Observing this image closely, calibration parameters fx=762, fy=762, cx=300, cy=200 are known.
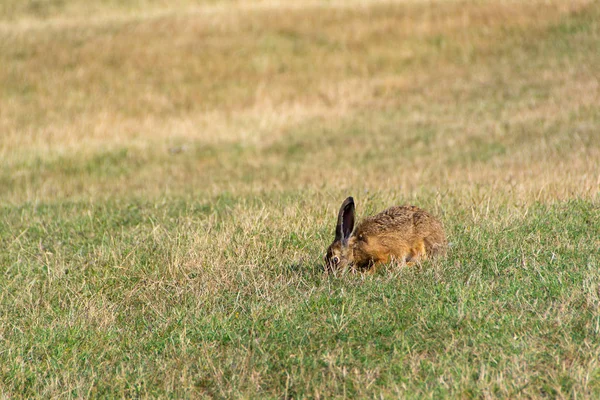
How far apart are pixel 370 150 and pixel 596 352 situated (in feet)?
42.5

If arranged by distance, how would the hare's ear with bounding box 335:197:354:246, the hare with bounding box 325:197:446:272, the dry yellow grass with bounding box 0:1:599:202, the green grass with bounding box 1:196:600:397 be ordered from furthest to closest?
the dry yellow grass with bounding box 0:1:599:202, the hare with bounding box 325:197:446:272, the hare's ear with bounding box 335:197:354:246, the green grass with bounding box 1:196:600:397

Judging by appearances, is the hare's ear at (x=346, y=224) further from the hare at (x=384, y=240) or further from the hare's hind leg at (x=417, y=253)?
the hare's hind leg at (x=417, y=253)

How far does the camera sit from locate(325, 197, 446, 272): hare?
661 centimetres

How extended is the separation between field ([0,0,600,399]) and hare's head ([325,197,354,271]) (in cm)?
17

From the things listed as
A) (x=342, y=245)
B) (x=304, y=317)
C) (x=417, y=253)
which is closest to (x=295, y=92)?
(x=417, y=253)

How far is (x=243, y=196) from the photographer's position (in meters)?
11.9

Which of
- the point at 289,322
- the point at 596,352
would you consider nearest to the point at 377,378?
the point at 289,322

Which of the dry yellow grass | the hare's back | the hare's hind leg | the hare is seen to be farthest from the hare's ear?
the dry yellow grass

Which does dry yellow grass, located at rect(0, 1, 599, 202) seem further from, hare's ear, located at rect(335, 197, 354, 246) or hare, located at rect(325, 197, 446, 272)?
hare's ear, located at rect(335, 197, 354, 246)

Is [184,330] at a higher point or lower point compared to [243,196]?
higher

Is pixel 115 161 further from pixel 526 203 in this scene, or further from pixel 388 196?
pixel 526 203

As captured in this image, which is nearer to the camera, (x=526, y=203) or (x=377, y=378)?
(x=377, y=378)

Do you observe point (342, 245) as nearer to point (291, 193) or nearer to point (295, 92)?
point (291, 193)

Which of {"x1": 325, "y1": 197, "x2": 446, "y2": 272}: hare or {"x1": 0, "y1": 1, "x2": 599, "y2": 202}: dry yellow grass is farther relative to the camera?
{"x1": 0, "y1": 1, "x2": 599, "y2": 202}: dry yellow grass
